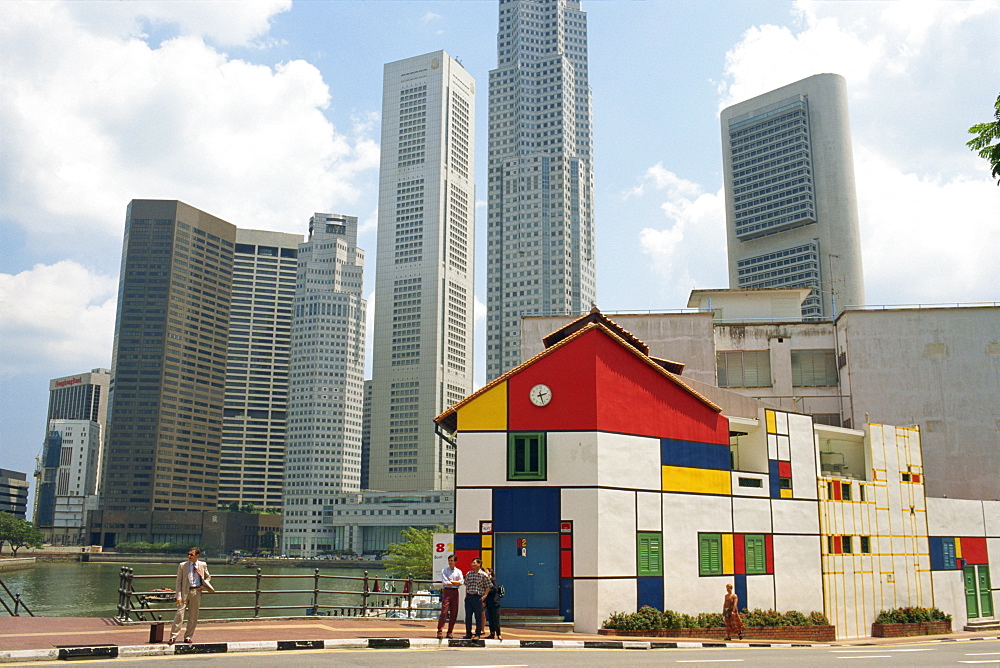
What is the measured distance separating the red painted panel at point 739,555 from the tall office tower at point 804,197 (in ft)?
503

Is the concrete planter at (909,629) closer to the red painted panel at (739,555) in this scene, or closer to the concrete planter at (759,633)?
the concrete planter at (759,633)

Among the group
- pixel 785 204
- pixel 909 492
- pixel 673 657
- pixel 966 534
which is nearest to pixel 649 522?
pixel 673 657

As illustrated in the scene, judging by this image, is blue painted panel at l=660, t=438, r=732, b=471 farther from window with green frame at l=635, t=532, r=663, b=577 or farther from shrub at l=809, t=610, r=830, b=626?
shrub at l=809, t=610, r=830, b=626

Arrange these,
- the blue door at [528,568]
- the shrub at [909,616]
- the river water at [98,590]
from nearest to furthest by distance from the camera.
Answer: the blue door at [528,568] < the shrub at [909,616] < the river water at [98,590]

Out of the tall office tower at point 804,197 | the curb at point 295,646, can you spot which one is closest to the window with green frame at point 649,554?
the curb at point 295,646

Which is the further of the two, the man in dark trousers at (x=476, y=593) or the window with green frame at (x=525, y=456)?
the window with green frame at (x=525, y=456)

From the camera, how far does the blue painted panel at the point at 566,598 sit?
23.3 meters

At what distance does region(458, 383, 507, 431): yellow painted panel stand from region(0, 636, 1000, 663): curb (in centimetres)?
714

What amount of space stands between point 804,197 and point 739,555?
170033mm

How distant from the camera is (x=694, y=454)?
88.0ft

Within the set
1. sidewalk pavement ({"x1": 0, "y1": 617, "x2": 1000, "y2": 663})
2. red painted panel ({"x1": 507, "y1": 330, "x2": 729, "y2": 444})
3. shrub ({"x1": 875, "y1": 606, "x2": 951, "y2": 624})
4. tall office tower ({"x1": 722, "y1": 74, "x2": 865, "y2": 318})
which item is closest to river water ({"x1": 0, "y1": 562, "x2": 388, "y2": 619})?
red painted panel ({"x1": 507, "y1": 330, "x2": 729, "y2": 444})

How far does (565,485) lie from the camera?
78.7ft

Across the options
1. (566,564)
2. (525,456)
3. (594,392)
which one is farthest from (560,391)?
(566,564)

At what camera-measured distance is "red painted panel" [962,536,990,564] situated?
37031mm
